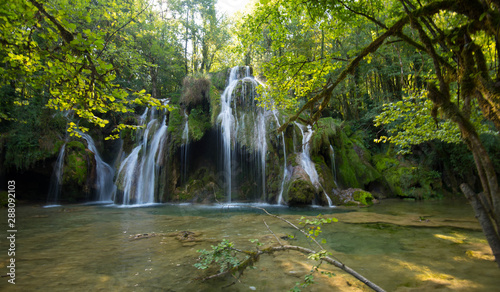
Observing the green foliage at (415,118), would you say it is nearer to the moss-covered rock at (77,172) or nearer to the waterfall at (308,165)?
the waterfall at (308,165)

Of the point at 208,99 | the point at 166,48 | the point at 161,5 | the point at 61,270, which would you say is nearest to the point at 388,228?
the point at 61,270

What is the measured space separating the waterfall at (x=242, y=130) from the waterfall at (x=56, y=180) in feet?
31.7

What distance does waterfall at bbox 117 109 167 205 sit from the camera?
14.0m

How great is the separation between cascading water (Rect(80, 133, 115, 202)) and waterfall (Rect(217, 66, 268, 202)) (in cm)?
→ 848

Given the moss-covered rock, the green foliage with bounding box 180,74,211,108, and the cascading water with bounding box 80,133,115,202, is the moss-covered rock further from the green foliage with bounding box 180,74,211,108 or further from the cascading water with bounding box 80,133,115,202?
the green foliage with bounding box 180,74,211,108

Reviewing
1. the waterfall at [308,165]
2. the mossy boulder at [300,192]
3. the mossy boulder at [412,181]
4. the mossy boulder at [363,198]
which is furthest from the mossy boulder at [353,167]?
the mossy boulder at [300,192]

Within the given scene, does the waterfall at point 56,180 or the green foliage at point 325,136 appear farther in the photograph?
the waterfall at point 56,180

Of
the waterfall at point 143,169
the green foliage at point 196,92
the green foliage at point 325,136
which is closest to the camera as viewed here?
the green foliage at point 325,136

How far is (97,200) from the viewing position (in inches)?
615

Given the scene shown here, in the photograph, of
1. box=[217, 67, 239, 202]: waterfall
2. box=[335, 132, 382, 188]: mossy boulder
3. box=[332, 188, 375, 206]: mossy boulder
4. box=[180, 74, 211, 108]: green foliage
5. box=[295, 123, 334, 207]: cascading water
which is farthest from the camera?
box=[180, 74, 211, 108]: green foliage

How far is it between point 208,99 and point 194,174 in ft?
17.7

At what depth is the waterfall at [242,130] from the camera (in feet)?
44.8

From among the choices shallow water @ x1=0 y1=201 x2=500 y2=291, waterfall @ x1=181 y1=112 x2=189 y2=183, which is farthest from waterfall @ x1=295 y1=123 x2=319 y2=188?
waterfall @ x1=181 y1=112 x2=189 y2=183

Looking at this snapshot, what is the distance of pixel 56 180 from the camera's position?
14.0 meters
